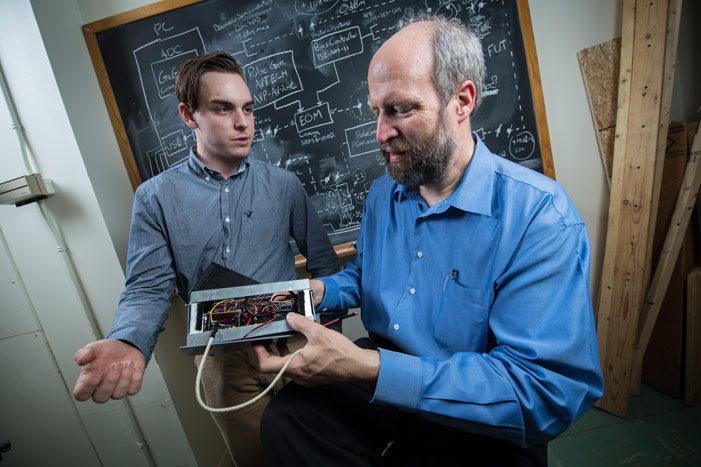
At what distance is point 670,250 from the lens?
172 cm

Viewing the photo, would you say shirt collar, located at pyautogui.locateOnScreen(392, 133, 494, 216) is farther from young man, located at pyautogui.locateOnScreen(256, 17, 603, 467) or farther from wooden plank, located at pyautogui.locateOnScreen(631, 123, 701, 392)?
wooden plank, located at pyautogui.locateOnScreen(631, 123, 701, 392)

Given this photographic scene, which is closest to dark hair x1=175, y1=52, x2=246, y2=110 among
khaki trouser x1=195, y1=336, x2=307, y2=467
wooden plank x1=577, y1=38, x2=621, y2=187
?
khaki trouser x1=195, y1=336, x2=307, y2=467

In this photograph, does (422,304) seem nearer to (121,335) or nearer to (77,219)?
(121,335)

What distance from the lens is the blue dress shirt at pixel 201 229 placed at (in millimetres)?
1307

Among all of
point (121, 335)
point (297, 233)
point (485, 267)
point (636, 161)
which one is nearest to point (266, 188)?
point (297, 233)

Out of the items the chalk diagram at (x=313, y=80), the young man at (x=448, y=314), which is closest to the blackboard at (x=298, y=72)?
the chalk diagram at (x=313, y=80)

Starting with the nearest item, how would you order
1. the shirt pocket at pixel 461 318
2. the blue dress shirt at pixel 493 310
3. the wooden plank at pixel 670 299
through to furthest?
1. the blue dress shirt at pixel 493 310
2. the shirt pocket at pixel 461 318
3. the wooden plank at pixel 670 299

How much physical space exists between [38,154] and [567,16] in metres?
2.74

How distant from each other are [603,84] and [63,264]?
113 inches

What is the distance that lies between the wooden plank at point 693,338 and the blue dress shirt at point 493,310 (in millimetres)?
1521

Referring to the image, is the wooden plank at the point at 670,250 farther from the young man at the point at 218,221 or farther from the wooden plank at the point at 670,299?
the young man at the point at 218,221

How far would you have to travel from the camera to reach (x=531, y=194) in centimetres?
86

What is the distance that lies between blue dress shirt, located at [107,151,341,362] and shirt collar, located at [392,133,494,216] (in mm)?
845

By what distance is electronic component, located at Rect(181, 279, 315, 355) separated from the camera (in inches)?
31.7
